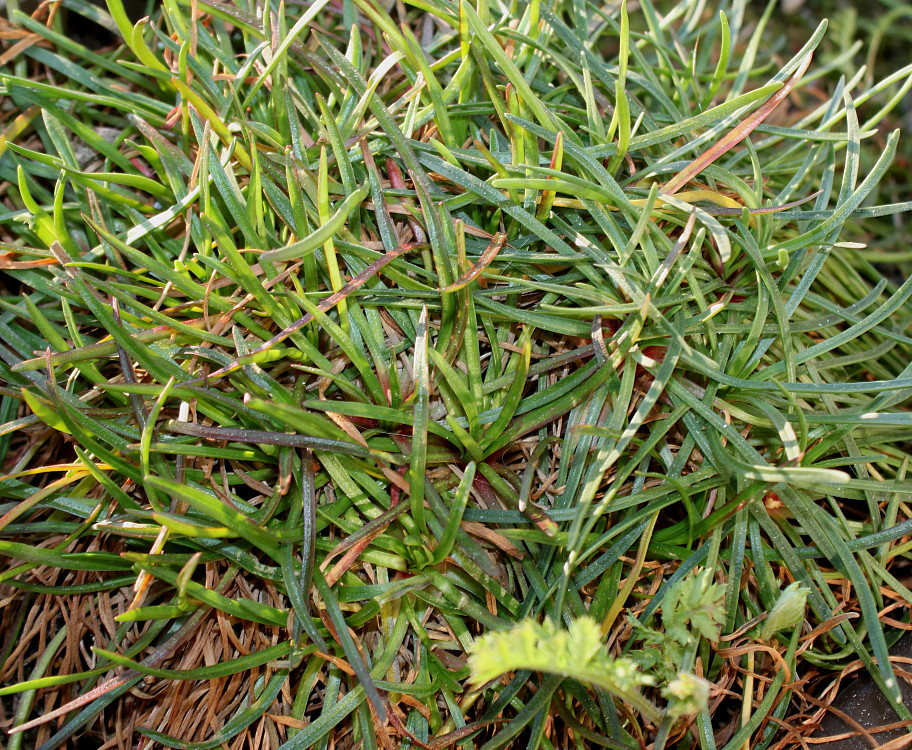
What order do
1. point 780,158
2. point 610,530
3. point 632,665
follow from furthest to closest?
point 780,158 < point 610,530 < point 632,665

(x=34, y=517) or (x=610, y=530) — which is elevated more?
(x=610, y=530)

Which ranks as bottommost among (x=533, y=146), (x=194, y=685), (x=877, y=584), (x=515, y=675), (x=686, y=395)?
(x=194, y=685)

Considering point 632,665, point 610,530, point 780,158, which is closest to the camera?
point 632,665

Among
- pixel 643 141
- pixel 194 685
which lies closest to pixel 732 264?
pixel 643 141

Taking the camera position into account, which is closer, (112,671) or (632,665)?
(632,665)

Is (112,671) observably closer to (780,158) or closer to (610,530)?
(610,530)

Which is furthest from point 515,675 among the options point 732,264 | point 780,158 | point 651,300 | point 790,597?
point 780,158
